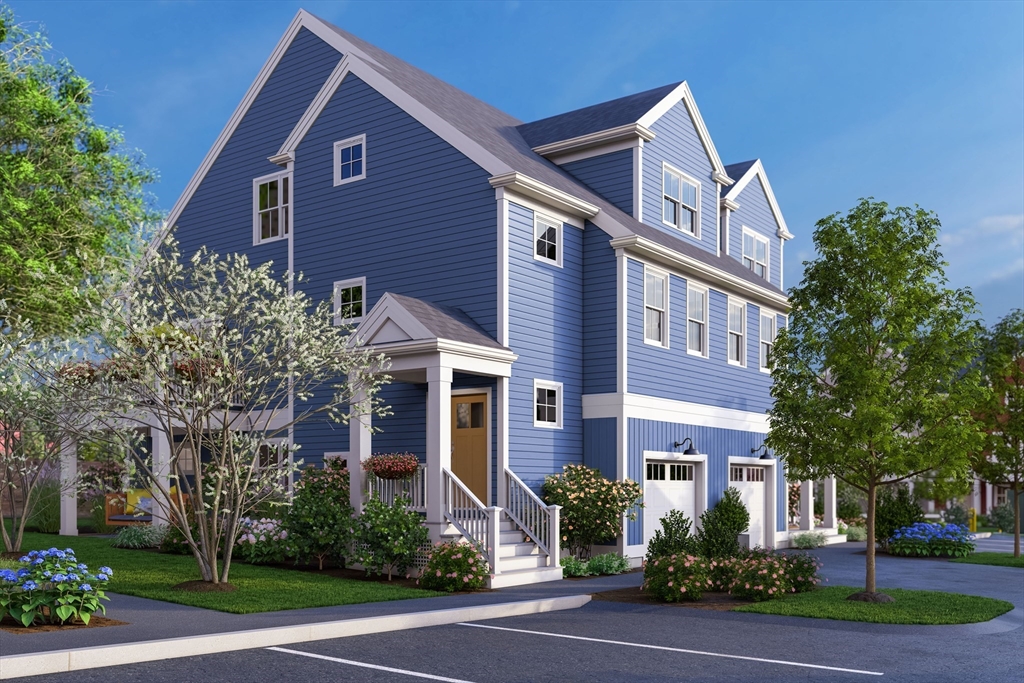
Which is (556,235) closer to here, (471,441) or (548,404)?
(548,404)

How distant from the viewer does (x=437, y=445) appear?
56.6 ft

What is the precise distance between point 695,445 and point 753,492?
12.8ft

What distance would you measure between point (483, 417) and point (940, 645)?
1000 cm

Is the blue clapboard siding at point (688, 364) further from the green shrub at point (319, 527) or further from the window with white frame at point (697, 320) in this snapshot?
the green shrub at point (319, 527)

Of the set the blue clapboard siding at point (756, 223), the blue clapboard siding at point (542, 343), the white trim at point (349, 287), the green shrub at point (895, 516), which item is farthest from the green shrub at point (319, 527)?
the green shrub at point (895, 516)

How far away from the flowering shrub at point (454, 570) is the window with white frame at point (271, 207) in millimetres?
10673

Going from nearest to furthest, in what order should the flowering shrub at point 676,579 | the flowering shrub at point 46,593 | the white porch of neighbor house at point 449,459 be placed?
the flowering shrub at point 46,593, the flowering shrub at point 676,579, the white porch of neighbor house at point 449,459

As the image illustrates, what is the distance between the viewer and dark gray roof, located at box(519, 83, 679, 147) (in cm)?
2338

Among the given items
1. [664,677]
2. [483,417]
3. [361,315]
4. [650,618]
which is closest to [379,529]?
[483,417]

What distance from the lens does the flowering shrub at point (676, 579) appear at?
1517cm

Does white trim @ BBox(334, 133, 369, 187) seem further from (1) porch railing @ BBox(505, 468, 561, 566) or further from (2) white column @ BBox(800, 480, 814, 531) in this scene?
(2) white column @ BBox(800, 480, 814, 531)

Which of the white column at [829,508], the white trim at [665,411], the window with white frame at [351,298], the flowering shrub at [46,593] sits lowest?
the white column at [829,508]

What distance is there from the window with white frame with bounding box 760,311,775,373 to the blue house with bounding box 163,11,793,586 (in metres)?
0.38

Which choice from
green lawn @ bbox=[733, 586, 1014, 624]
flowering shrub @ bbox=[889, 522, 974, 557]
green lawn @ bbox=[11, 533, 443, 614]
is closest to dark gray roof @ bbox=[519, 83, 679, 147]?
green lawn @ bbox=[733, 586, 1014, 624]
